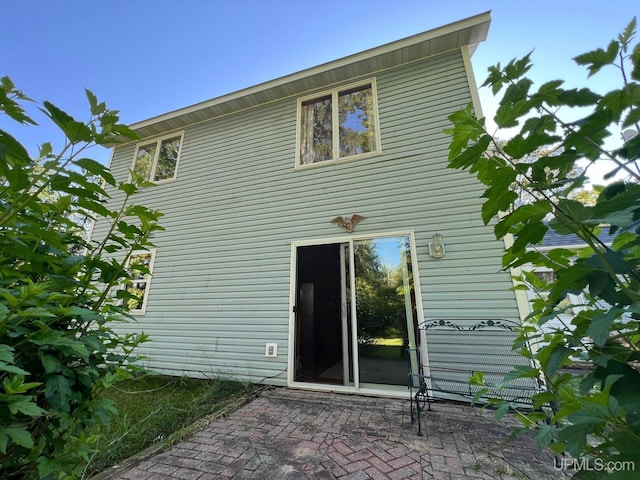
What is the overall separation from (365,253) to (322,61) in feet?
11.8

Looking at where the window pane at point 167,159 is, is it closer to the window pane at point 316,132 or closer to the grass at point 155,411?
the window pane at point 316,132

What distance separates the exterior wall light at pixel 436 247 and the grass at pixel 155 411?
11.2 feet

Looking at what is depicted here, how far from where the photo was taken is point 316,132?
5031 mm

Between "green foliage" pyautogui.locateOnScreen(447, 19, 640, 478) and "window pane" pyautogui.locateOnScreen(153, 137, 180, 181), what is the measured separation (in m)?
6.76

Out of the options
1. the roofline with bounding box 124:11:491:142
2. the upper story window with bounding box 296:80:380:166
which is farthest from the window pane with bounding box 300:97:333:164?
the roofline with bounding box 124:11:491:142

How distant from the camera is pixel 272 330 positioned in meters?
4.29

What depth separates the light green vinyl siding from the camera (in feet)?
12.1

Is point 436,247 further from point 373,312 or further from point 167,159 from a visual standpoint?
point 167,159

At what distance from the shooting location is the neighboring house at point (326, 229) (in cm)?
370

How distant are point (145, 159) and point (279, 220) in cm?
437

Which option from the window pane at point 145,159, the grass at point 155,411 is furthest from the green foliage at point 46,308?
the window pane at point 145,159

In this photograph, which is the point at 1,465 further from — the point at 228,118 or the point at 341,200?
the point at 228,118

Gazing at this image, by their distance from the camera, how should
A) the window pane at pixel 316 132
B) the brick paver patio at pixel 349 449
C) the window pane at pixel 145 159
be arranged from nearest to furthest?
the brick paver patio at pixel 349 449 → the window pane at pixel 316 132 → the window pane at pixel 145 159

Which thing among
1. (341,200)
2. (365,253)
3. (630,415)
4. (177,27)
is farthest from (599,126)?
(177,27)
